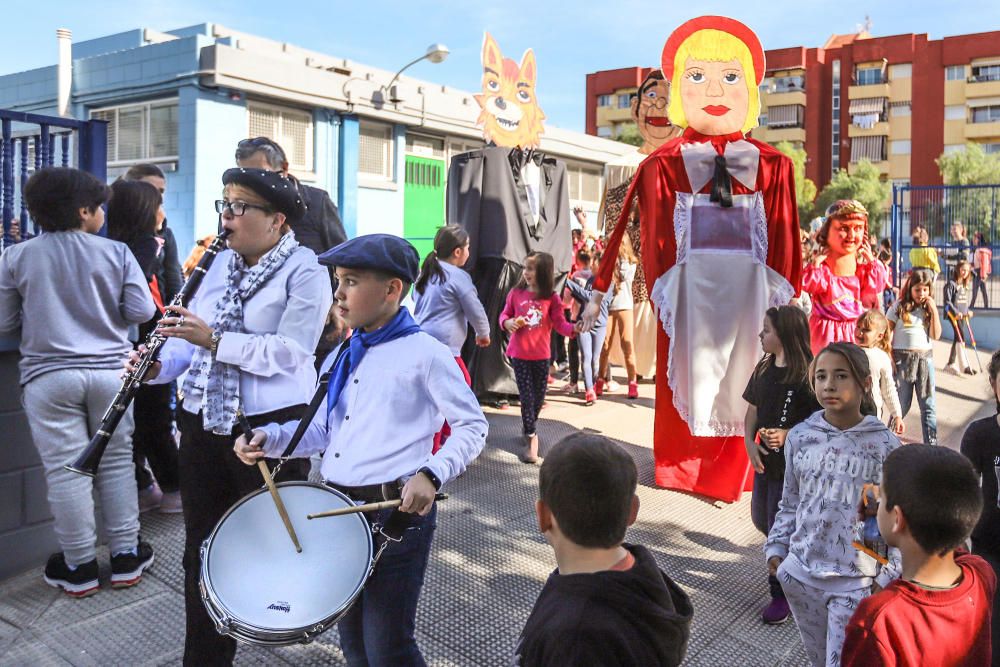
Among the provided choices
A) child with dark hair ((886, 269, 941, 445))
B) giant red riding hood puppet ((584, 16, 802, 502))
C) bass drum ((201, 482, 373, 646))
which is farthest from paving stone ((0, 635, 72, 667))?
child with dark hair ((886, 269, 941, 445))

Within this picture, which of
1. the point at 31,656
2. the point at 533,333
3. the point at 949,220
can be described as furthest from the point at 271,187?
the point at 949,220

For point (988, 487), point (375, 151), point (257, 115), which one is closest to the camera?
point (988, 487)

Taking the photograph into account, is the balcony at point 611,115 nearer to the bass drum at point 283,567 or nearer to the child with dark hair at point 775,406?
the child with dark hair at point 775,406

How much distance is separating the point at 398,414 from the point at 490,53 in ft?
20.9

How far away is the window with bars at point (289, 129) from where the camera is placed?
14.3 m

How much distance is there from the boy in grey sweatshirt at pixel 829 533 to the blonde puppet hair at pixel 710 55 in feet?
9.95

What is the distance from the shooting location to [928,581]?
1817mm

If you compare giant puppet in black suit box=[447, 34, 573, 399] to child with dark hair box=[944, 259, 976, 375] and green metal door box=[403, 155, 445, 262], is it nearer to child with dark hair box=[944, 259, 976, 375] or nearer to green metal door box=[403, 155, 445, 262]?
child with dark hair box=[944, 259, 976, 375]

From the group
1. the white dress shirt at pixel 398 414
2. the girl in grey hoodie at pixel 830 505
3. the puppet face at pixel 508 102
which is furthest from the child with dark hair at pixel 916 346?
the white dress shirt at pixel 398 414

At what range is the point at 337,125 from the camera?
611 inches

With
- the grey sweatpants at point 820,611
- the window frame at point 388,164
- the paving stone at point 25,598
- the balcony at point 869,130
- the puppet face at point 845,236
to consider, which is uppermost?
the balcony at point 869,130

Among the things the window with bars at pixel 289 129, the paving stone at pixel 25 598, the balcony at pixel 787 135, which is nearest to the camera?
the paving stone at pixel 25 598

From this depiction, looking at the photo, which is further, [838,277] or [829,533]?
[838,277]

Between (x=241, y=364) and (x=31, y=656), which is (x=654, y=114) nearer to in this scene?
(x=241, y=364)
